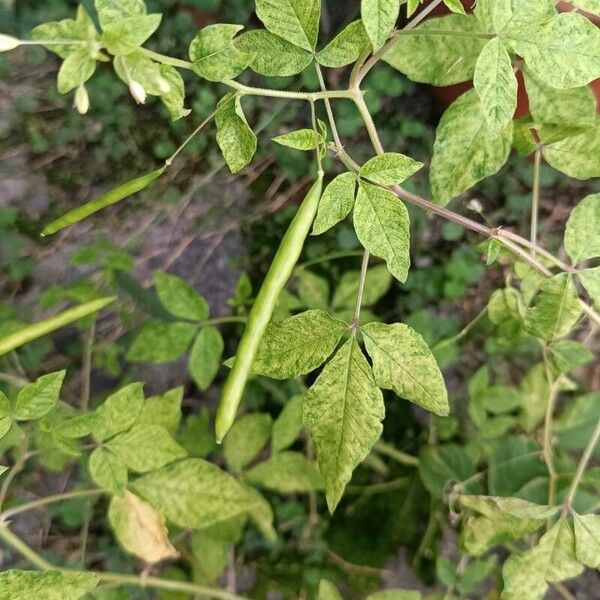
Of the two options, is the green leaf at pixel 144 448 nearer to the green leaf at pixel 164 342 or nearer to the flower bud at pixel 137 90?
the green leaf at pixel 164 342

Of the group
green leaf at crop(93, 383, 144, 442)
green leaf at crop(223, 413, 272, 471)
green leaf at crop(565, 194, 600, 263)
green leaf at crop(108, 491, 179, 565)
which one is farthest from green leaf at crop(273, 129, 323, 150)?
→ green leaf at crop(223, 413, 272, 471)

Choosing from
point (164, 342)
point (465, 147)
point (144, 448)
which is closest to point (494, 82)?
point (465, 147)

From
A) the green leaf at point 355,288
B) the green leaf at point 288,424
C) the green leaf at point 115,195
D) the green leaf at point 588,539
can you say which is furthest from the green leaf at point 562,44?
the green leaf at point 288,424

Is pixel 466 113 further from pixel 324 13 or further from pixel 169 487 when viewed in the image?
pixel 324 13

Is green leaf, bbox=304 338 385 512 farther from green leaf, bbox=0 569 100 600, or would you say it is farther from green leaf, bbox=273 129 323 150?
green leaf, bbox=0 569 100 600

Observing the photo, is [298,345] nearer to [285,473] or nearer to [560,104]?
[560,104]

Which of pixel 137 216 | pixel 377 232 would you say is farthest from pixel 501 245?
pixel 137 216
